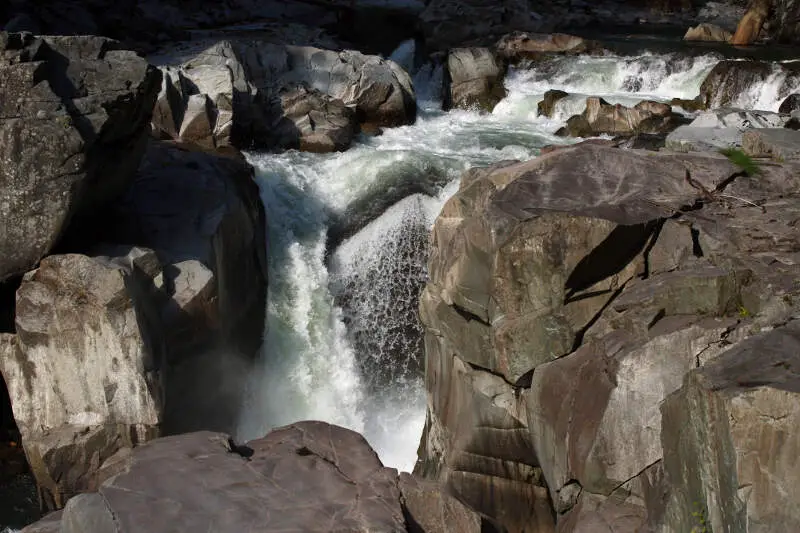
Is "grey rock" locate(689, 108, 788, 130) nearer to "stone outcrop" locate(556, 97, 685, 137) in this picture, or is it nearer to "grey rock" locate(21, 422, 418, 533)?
"stone outcrop" locate(556, 97, 685, 137)

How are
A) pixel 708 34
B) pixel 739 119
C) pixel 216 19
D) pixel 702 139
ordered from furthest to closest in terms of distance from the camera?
pixel 216 19 < pixel 708 34 < pixel 739 119 < pixel 702 139

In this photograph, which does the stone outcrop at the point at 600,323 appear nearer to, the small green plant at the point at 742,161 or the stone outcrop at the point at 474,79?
the small green plant at the point at 742,161

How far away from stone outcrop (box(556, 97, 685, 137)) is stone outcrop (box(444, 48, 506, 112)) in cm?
274

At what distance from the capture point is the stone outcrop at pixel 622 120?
1591 cm

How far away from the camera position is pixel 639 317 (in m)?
6.72

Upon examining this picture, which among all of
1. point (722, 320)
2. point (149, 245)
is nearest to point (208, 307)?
point (149, 245)

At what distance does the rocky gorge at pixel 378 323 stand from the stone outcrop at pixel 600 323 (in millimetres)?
24

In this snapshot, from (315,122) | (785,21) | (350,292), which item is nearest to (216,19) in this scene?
(315,122)

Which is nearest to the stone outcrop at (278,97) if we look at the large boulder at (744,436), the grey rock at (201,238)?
the grey rock at (201,238)

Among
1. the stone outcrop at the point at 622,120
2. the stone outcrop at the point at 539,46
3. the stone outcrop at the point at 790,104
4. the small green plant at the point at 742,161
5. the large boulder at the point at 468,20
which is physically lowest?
the stone outcrop at the point at 622,120

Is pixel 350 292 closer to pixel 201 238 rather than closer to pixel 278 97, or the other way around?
pixel 201 238

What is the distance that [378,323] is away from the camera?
37.7ft

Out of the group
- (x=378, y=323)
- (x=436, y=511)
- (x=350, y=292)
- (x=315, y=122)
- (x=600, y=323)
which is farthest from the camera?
(x=315, y=122)

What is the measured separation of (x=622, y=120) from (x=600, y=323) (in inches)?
381
